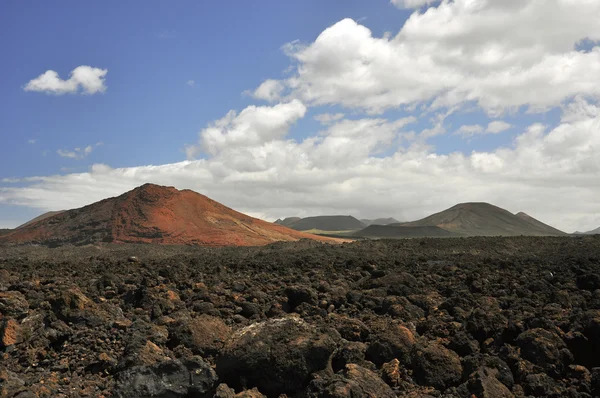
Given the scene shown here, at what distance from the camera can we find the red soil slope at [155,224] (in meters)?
42.8

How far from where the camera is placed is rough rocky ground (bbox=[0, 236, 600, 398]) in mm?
6348

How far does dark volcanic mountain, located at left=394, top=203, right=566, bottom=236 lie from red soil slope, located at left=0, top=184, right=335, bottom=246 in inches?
3056

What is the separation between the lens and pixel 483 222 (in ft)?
414

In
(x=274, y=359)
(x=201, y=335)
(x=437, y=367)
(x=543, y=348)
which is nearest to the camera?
(x=274, y=359)

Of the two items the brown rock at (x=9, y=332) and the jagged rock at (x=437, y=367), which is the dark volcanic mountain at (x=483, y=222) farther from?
the brown rock at (x=9, y=332)

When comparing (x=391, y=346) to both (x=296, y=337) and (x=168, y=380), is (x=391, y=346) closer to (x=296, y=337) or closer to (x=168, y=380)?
(x=296, y=337)

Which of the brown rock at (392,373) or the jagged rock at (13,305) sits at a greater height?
the jagged rock at (13,305)

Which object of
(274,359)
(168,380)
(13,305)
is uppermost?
(13,305)

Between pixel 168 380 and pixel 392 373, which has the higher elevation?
pixel 168 380

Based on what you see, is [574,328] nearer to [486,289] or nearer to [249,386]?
[486,289]

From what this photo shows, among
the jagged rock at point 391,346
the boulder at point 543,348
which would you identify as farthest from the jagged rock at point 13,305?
the boulder at point 543,348

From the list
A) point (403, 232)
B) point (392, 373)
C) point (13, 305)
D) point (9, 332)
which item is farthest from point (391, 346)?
point (403, 232)

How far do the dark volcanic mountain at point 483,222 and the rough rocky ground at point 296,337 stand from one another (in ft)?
354

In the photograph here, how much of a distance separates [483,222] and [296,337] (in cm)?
12917
